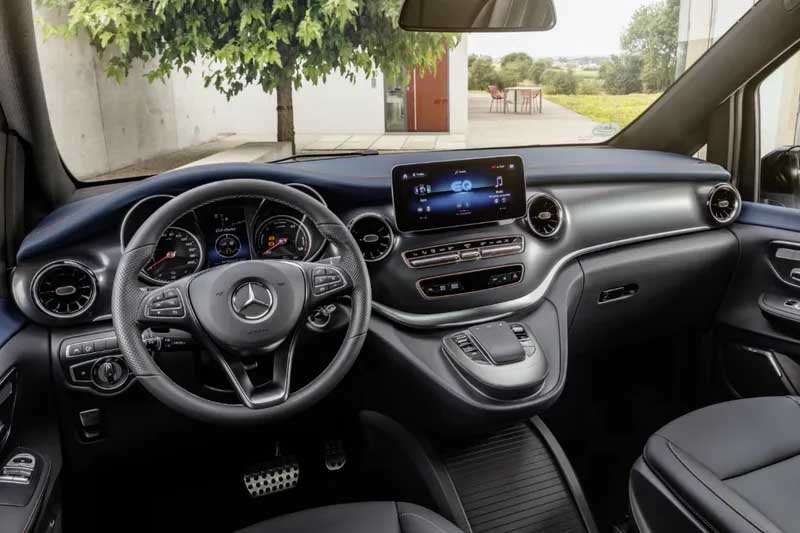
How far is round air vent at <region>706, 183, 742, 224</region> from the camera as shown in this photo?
2.35 metres

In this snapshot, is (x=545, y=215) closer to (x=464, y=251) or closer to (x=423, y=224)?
(x=464, y=251)

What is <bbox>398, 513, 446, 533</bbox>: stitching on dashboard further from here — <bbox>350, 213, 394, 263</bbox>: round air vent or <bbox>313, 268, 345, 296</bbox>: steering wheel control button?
<bbox>350, 213, 394, 263</bbox>: round air vent

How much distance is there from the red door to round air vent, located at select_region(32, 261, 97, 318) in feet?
6.68

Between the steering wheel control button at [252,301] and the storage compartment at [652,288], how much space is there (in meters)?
1.19

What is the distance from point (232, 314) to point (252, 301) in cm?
5

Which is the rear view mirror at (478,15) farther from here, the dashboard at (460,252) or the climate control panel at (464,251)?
the climate control panel at (464,251)

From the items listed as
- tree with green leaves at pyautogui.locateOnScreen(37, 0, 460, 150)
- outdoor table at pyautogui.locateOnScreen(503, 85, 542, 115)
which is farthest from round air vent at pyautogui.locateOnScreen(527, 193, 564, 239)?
tree with green leaves at pyautogui.locateOnScreen(37, 0, 460, 150)

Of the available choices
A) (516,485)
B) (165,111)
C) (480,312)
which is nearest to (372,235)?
(480,312)

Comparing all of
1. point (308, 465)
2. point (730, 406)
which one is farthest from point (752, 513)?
point (308, 465)

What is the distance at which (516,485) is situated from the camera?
1.98 metres

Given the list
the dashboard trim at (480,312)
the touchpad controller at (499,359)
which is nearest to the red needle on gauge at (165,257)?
the dashboard trim at (480,312)

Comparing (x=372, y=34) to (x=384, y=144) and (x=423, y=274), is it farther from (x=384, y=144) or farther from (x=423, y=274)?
(x=423, y=274)

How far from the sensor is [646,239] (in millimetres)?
2232

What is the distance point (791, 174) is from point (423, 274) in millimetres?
1655
